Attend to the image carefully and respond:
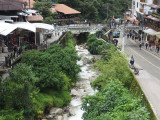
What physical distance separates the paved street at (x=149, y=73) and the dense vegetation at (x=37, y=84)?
758 cm

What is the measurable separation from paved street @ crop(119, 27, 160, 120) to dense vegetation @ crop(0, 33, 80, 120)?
7583mm

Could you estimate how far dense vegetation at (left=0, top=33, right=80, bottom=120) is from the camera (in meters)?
22.0

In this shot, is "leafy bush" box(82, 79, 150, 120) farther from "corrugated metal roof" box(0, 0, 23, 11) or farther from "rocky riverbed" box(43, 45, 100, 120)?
"corrugated metal roof" box(0, 0, 23, 11)

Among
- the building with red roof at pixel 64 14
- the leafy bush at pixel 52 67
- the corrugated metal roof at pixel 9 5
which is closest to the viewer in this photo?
the leafy bush at pixel 52 67

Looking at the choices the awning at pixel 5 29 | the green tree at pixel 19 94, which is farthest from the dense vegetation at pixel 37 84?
the awning at pixel 5 29

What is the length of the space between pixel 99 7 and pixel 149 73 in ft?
165

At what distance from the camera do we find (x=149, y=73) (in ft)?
102

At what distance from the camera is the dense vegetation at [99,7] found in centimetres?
7085

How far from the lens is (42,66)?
2875 centimetres

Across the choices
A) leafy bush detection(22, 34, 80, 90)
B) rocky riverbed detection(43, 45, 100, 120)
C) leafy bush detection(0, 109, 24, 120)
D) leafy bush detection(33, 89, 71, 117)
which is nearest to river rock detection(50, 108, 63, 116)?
rocky riverbed detection(43, 45, 100, 120)

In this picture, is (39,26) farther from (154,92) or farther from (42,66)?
(154,92)

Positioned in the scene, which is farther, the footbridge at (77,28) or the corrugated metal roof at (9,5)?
the footbridge at (77,28)

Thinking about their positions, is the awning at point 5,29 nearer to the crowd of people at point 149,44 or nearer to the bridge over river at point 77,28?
the bridge over river at point 77,28

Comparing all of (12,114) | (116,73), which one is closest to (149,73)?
(116,73)
